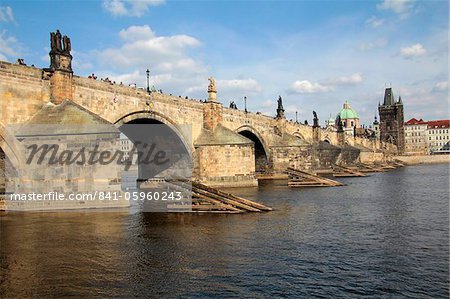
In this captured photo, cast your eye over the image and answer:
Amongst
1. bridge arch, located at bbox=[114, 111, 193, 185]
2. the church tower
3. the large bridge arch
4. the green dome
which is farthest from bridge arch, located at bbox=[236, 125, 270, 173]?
the green dome

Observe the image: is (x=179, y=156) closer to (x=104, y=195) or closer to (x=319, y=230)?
(x=104, y=195)

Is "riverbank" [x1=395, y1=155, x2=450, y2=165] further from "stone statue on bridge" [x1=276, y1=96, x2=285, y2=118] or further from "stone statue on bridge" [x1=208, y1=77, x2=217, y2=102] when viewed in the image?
"stone statue on bridge" [x1=208, y1=77, x2=217, y2=102]

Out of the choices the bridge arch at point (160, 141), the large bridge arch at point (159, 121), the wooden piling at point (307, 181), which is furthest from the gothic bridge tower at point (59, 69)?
the wooden piling at point (307, 181)

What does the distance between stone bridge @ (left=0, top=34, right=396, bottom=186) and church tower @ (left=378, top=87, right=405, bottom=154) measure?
7304cm

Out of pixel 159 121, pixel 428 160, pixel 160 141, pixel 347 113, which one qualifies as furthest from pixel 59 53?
pixel 347 113

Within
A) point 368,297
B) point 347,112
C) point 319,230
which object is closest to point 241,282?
point 368,297

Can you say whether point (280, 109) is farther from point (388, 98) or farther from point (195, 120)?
point (388, 98)

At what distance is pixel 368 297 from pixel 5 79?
20217 millimetres

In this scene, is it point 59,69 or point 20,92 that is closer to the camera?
point 20,92

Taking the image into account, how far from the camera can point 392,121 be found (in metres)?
142

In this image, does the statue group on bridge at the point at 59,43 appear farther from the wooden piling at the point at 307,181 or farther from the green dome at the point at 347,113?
the green dome at the point at 347,113

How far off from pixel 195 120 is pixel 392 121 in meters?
122

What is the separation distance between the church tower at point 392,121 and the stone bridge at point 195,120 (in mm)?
73035

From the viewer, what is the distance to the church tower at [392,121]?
139 meters
